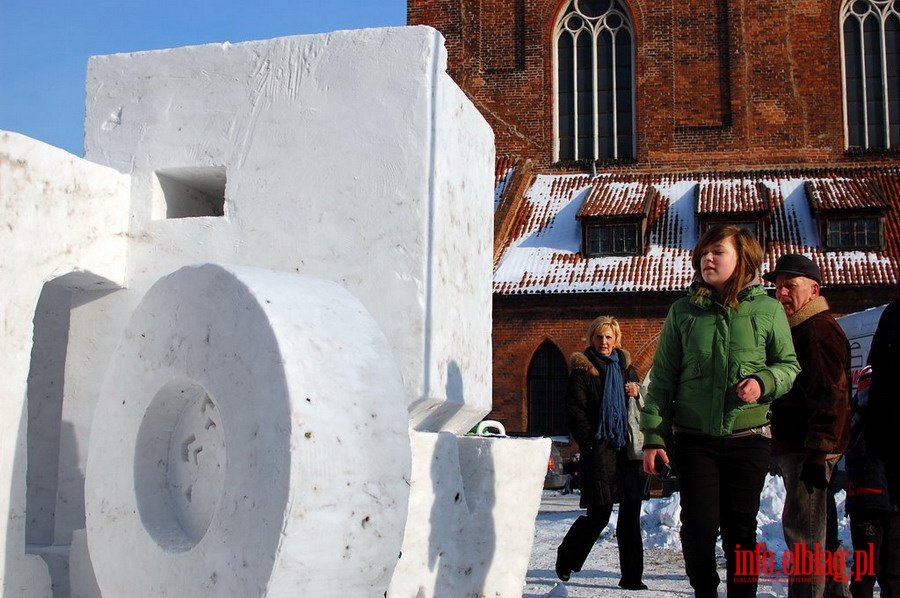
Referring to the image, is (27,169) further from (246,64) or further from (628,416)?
(628,416)

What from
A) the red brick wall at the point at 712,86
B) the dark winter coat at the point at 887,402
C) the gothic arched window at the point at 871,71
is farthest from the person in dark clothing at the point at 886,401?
the gothic arched window at the point at 871,71

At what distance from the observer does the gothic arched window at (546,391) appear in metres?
22.1

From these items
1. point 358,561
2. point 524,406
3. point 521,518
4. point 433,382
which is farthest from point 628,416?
point 524,406

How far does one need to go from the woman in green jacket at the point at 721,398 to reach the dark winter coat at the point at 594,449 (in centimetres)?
207

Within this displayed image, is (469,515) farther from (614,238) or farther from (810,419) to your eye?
(614,238)

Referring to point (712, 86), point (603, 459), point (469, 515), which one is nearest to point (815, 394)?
point (469, 515)

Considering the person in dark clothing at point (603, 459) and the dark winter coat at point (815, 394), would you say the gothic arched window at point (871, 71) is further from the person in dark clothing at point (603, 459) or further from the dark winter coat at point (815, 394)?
the dark winter coat at point (815, 394)

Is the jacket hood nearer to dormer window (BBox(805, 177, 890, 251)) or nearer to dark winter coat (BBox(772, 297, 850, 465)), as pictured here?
dark winter coat (BBox(772, 297, 850, 465))

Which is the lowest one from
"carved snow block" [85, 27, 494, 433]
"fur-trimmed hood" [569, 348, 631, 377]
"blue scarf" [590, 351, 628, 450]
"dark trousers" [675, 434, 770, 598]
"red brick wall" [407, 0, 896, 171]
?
"dark trousers" [675, 434, 770, 598]

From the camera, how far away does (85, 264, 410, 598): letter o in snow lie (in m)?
3.13

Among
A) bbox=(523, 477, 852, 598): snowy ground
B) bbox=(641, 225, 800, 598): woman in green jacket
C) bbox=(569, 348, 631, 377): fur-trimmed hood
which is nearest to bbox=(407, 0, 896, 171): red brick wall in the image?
bbox=(523, 477, 852, 598): snowy ground

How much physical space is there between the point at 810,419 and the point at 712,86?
22.5 meters

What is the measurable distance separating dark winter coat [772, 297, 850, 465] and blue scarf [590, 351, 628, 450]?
1.66 meters

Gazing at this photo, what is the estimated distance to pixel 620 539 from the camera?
6.30m
